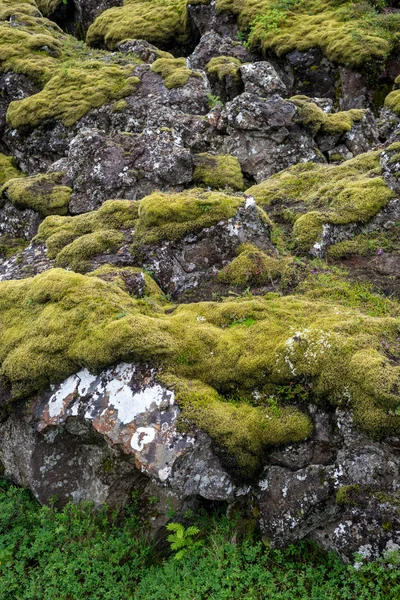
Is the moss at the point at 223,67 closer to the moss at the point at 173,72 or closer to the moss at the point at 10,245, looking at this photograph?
the moss at the point at 173,72

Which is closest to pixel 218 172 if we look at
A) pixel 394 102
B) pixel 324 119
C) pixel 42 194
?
pixel 324 119

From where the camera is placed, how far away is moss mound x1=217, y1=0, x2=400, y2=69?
19.5m

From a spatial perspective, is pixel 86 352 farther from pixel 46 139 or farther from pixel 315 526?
pixel 46 139

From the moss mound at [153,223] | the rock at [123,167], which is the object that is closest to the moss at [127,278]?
the moss mound at [153,223]

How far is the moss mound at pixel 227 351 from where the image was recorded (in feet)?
18.9

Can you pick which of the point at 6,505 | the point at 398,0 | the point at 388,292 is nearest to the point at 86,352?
the point at 6,505

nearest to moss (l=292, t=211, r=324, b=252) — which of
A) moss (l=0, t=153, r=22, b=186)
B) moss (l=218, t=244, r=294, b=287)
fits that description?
moss (l=218, t=244, r=294, b=287)

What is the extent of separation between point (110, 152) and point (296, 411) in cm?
983

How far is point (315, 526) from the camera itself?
5.60 metres

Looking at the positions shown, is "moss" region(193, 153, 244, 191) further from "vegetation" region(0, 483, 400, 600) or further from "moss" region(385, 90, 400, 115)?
"vegetation" region(0, 483, 400, 600)

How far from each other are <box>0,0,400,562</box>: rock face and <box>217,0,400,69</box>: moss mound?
4610 millimetres

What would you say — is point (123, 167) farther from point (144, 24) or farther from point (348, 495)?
point (144, 24)

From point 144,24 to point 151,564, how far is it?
91.9 feet

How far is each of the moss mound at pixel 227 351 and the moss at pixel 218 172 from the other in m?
6.57
